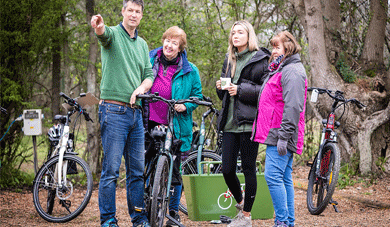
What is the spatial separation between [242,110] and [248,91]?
0.18m

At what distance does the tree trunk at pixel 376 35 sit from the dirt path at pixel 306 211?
2.18 meters

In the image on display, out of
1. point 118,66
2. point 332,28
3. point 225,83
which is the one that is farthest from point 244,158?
point 332,28

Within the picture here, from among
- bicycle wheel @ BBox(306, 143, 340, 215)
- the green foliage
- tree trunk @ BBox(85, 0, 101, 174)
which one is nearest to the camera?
bicycle wheel @ BBox(306, 143, 340, 215)

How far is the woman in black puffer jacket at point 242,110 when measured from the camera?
408 cm

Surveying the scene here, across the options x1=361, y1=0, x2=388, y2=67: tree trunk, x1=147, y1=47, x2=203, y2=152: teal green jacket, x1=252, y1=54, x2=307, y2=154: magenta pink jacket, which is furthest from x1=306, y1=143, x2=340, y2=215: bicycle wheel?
x1=361, y1=0, x2=388, y2=67: tree trunk

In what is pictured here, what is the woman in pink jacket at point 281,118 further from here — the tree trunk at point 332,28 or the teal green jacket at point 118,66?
the tree trunk at point 332,28

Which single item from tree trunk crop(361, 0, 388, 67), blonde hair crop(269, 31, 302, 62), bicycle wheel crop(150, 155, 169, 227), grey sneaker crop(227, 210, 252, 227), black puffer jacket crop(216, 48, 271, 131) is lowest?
grey sneaker crop(227, 210, 252, 227)

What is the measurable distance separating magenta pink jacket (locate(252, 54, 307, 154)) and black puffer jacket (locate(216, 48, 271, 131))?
0.17 m

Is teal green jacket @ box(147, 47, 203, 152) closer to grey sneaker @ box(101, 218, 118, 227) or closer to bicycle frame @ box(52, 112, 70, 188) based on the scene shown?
grey sneaker @ box(101, 218, 118, 227)

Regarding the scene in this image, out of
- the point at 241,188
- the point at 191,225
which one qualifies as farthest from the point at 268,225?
the point at 191,225

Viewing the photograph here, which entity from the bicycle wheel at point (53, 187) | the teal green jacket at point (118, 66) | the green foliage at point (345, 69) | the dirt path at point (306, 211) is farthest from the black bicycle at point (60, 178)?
the green foliage at point (345, 69)

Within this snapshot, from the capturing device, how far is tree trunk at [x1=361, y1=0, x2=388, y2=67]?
7.74m

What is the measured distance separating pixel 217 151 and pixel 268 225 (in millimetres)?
1479

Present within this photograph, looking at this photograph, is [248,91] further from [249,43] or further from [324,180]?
[324,180]
